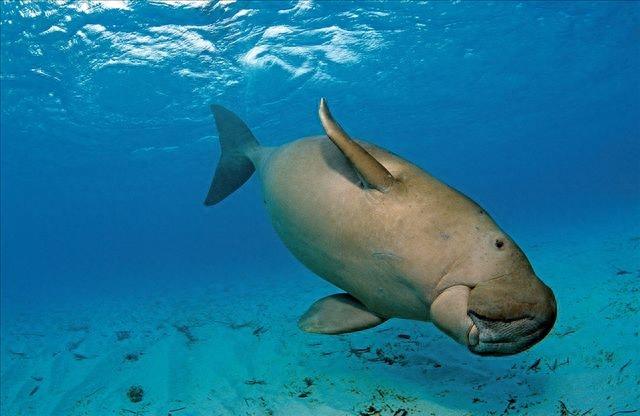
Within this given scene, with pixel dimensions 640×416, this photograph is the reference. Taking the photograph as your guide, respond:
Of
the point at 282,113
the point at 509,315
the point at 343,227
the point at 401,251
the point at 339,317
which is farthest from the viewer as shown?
the point at 282,113

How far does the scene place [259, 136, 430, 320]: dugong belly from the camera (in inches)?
103

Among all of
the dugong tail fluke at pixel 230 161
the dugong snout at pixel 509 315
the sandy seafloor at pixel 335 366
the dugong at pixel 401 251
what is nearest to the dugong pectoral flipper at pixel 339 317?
the dugong at pixel 401 251

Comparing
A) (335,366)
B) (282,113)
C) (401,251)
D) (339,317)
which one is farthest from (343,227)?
(282,113)

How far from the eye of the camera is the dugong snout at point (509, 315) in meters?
2.07

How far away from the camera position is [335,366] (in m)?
5.79

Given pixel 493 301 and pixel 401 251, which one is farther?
pixel 401 251

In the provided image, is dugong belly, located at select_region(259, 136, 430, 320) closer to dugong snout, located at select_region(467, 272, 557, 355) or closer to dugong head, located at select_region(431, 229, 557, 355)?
dugong head, located at select_region(431, 229, 557, 355)

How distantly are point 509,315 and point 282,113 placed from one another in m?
22.6

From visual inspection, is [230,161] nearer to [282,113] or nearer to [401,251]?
[401,251]

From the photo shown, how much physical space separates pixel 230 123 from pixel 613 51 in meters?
27.1

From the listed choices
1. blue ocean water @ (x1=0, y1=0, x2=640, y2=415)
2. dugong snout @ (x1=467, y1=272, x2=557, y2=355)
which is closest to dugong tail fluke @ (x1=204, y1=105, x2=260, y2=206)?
blue ocean water @ (x1=0, y1=0, x2=640, y2=415)

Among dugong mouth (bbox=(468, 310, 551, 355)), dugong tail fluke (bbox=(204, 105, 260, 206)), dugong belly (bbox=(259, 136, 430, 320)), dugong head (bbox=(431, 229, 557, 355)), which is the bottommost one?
dugong mouth (bbox=(468, 310, 551, 355))

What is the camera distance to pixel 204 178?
41.4m

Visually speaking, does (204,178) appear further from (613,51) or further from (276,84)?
(613,51)
